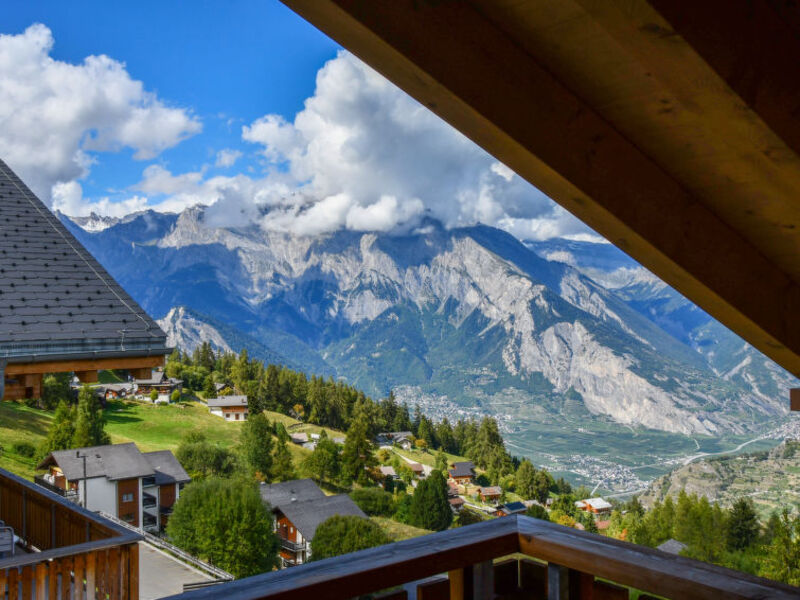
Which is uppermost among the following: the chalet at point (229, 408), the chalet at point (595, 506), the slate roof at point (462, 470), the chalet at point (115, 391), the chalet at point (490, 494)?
the chalet at point (115, 391)

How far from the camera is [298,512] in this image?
29531 mm

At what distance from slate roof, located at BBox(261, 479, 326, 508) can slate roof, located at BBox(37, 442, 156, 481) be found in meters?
5.84

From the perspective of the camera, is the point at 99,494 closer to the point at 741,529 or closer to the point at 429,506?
the point at 429,506

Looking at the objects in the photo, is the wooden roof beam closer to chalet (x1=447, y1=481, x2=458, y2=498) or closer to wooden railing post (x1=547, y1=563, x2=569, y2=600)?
wooden railing post (x1=547, y1=563, x2=569, y2=600)

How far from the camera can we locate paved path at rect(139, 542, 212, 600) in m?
13.5

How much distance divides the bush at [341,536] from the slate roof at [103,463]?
7445 millimetres

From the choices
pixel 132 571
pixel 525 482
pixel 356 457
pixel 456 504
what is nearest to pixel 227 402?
pixel 356 457

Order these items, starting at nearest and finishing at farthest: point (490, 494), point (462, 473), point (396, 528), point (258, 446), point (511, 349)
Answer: point (396, 528)
point (258, 446)
point (490, 494)
point (462, 473)
point (511, 349)

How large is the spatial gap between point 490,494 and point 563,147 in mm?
46114

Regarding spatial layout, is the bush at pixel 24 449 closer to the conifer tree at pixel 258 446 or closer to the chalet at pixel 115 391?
the conifer tree at pixel 258 446

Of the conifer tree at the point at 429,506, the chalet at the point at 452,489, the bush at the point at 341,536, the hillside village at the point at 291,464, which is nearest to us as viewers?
the bush at the point at 341,536

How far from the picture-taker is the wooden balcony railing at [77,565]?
2.59 metres

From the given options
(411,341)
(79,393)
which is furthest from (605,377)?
(79,393)

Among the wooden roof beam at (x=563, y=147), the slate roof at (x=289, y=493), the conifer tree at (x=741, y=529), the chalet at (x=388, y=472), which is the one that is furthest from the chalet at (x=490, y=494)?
the wooden roof beam at (x=563, y=147)
